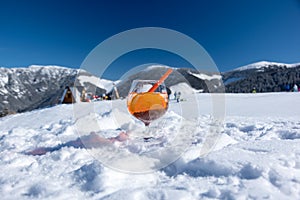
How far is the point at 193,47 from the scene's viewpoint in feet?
5.73

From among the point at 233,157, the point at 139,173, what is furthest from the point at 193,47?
the point at 139,173

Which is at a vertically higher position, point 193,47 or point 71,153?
point 193,47

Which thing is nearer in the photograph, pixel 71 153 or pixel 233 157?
pixel 233 157

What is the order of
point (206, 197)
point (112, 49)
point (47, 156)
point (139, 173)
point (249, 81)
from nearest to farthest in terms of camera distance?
point (206, 197), point (139, 173), point (47, 156), point (112, 49), point (249, 81)

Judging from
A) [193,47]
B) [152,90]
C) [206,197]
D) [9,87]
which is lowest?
[206,197]

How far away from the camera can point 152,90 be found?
1.75 metres

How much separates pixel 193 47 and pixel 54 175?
126 centimetres

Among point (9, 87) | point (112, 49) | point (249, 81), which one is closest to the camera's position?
point (112, 49)

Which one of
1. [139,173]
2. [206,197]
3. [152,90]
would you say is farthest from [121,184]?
[152,90]

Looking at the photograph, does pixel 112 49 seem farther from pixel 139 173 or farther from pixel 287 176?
pixel 287 176

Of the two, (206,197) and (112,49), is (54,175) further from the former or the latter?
(112,49)

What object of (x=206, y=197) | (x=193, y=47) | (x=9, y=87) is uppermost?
(x=9, y=87)

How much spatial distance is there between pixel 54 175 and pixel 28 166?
28cm

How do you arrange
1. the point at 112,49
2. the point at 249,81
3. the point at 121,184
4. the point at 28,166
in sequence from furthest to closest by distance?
the point at 249,81 → the point at 112,49 → the point at 28,166 → the point at 121,184
